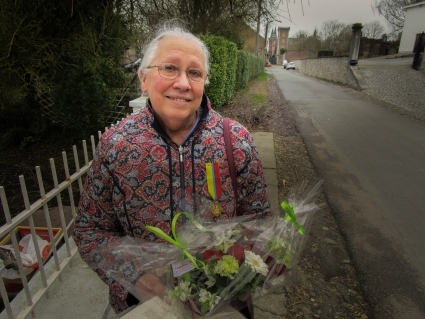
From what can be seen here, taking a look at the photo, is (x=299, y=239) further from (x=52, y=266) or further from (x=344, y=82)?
(x=344, y=82)

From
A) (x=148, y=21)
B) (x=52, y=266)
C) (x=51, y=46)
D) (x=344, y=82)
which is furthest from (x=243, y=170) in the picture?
(x=344, y=82)

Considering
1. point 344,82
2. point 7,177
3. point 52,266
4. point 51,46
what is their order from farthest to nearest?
point 344,82
point 7,177
point 51,46
point 52,266

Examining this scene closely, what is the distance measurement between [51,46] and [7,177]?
7.76 ft

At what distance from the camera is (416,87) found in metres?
12.6

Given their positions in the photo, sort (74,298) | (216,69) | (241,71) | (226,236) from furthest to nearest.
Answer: (241,71)
(216,69)
(74,298)
(226,236)

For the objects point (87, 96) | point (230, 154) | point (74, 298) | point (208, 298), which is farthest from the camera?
point (87, 96)

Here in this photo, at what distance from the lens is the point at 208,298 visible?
887 mm

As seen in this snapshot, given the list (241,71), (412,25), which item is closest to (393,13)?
(412,25)

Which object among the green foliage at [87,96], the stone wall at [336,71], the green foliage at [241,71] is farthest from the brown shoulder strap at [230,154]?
the stone wall at [336,71]

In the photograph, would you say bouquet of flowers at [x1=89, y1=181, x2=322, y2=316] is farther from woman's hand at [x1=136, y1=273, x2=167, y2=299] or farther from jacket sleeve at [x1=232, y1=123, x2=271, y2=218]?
jacket sleeve at [x1=232, y1=123, x2=271, y2=218]

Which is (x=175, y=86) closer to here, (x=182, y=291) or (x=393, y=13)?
(x=182, y=291)

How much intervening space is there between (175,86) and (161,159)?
0.99 ft

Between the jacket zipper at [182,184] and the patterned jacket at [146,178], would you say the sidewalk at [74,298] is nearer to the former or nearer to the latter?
the patterned jacket at [146,178]

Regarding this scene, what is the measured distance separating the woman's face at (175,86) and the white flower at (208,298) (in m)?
0.65
